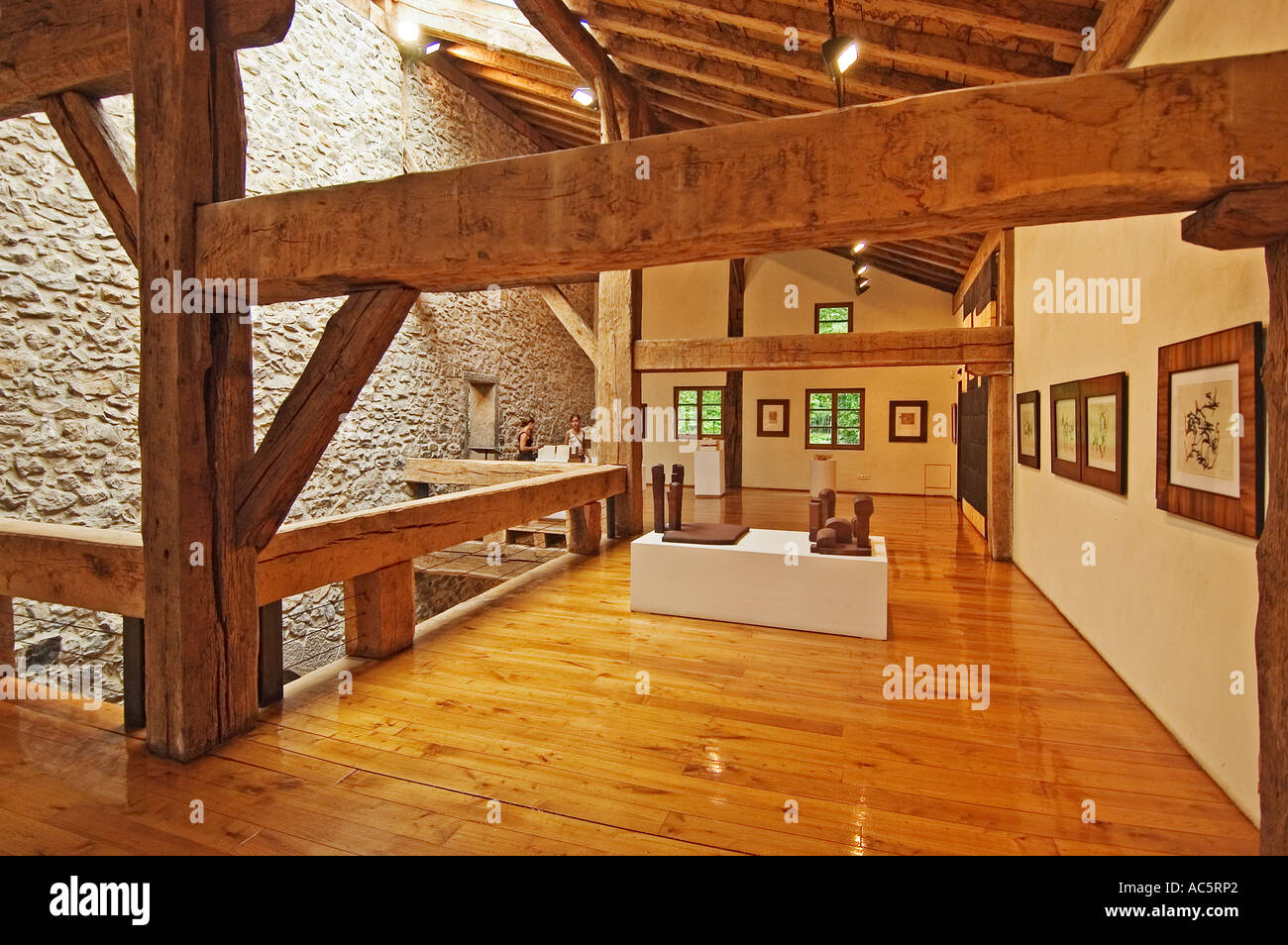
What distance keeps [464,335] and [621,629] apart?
249 inches

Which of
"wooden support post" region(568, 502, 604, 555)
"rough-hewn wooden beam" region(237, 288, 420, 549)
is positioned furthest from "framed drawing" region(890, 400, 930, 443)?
"rough-hewn wooden beam" region(237, 288, 420, 549)

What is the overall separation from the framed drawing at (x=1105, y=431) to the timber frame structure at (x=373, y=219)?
176cm

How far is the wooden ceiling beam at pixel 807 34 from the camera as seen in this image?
13.0ft

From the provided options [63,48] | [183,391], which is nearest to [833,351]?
[183,391]

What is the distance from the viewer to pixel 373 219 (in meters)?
2.27

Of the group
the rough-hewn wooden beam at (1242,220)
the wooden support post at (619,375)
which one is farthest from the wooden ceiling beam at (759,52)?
the rough-hewn wooden beam at (1242,220)

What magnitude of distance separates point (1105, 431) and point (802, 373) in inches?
347

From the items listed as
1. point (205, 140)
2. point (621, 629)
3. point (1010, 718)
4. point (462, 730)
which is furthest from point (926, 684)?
point (205, 140)

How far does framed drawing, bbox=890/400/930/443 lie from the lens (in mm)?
11469

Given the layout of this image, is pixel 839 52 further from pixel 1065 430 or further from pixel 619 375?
pixel 619 375

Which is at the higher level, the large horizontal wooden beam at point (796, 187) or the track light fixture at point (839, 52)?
the track light fixture at point (839, 52)

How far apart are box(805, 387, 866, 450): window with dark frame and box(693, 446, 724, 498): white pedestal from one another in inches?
87.3

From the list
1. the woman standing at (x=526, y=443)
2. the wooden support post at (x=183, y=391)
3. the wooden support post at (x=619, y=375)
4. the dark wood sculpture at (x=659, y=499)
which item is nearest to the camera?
the wooden support post at (x=183, y=391)

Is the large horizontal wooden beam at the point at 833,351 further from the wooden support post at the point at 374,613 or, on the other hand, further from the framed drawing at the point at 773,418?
the framed drawing at the point at 773,418
